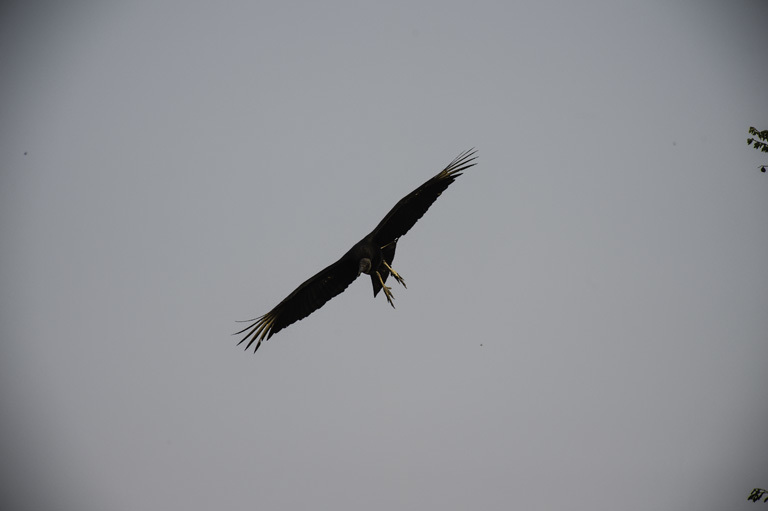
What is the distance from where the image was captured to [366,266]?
40.2 feet

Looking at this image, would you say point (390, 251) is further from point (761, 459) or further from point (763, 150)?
point (761, 459)

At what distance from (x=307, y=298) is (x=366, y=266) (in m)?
1.81

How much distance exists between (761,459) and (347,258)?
450 ft

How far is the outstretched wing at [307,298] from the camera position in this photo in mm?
13016

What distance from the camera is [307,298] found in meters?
13.4

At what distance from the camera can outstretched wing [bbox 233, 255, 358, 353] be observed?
13.0 m

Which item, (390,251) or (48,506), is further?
(48,506)

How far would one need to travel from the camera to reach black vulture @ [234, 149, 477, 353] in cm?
1228

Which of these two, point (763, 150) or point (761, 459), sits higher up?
point (763, 150)

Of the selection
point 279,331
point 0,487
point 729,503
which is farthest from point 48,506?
point 279,331

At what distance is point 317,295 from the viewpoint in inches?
531

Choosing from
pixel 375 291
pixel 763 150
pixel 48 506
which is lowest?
pixel 763 150

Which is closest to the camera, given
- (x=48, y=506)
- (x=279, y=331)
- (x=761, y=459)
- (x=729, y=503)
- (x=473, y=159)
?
(x=473, y=159)

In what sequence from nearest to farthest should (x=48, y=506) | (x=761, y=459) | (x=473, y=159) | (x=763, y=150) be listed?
1. (x=763, y=150)
2. (x=473, y=159)
3. (x=761, y=459)
4. (x=48, y=506)
